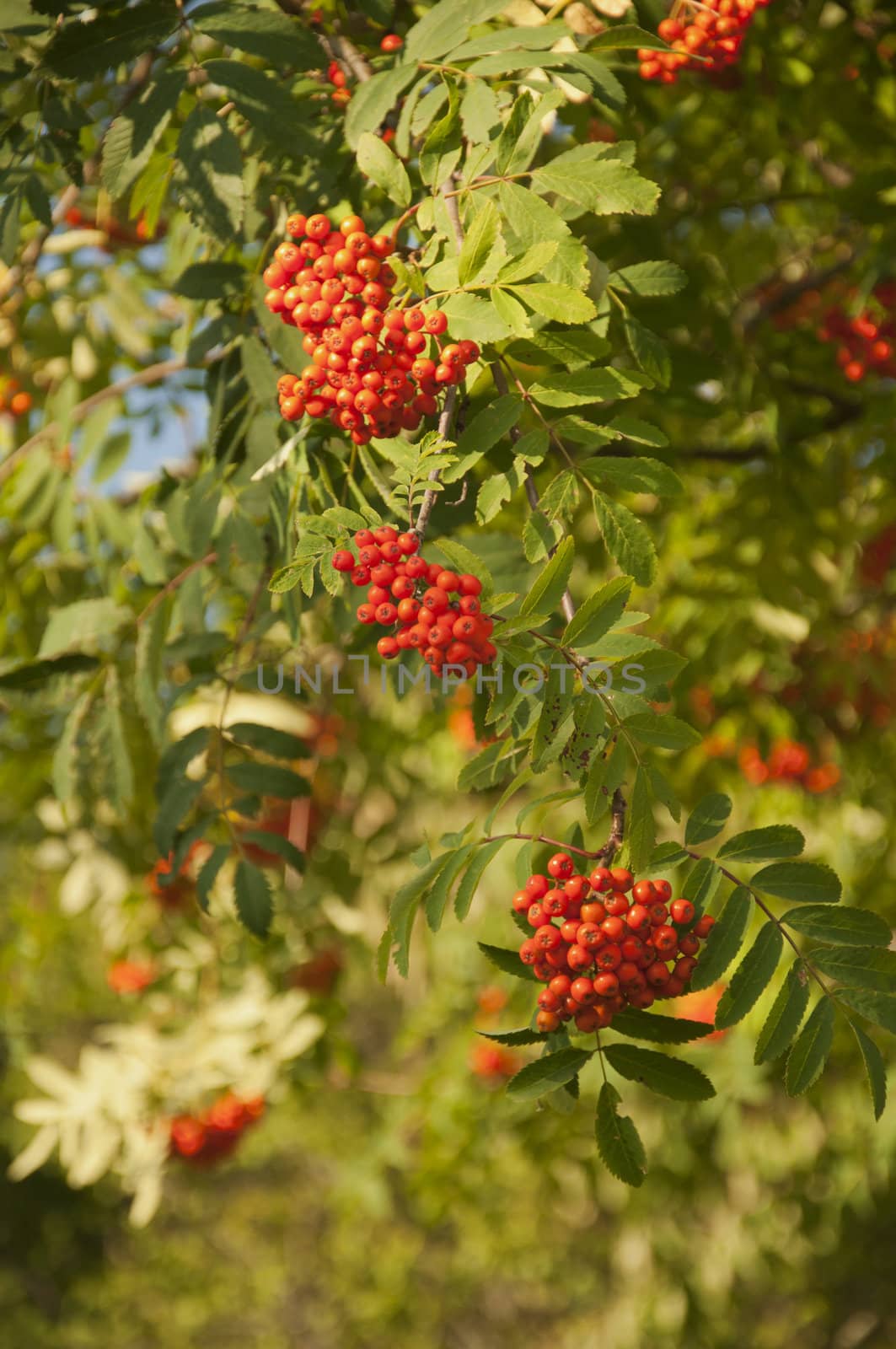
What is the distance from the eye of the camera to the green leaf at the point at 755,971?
3.62ft

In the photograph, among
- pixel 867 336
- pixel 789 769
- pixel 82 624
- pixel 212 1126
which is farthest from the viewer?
pixel 789 769

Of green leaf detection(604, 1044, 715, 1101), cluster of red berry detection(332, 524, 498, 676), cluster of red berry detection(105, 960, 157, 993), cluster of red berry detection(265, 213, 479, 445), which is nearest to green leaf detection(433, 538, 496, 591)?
cluster of red berry detection(332, 524, 498, 676)

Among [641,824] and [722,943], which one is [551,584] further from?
[722,943]

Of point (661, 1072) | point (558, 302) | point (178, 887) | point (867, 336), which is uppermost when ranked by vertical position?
point (558, 302)

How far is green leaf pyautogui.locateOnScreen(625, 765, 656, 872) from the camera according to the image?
1059 mm

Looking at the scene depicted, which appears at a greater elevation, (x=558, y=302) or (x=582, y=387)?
(x=558, y=302)

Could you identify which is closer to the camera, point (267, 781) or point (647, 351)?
point (647, 351)

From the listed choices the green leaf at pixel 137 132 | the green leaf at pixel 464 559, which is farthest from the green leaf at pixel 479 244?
the green leaf at pixel 137 132

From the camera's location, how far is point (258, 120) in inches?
53.1

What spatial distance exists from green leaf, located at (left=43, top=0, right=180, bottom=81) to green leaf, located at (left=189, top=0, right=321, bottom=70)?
78 mm

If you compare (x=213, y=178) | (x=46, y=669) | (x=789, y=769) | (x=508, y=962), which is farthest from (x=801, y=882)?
(x=789, y=769)

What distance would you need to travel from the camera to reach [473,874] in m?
1.20

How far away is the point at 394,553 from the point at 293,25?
732mm

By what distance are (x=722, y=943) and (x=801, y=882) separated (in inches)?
4.3
